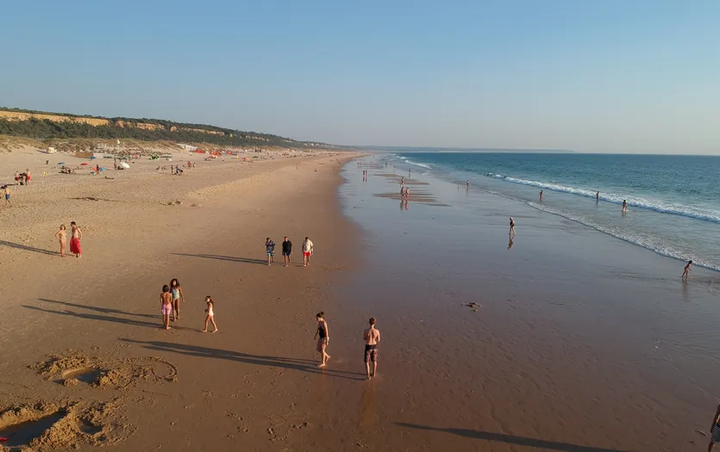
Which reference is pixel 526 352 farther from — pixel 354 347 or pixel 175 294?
pixel 175 294

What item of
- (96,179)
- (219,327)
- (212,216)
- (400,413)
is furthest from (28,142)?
(400,413)

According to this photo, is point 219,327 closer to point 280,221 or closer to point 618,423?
point 618,423


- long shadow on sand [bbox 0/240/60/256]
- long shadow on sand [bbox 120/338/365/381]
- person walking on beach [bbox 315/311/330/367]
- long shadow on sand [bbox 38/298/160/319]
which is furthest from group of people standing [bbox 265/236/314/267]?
long shadow on sand [bbox 0/240/60/256]

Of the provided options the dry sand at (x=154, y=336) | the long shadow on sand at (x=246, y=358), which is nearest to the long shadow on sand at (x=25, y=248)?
the dry sand at (x=154, y=336)

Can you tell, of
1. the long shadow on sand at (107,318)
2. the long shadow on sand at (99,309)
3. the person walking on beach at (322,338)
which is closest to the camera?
the person walking on beach at (322,338)

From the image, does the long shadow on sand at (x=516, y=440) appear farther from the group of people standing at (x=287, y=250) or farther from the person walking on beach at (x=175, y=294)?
the group of people standing at (x=287, y=250)
